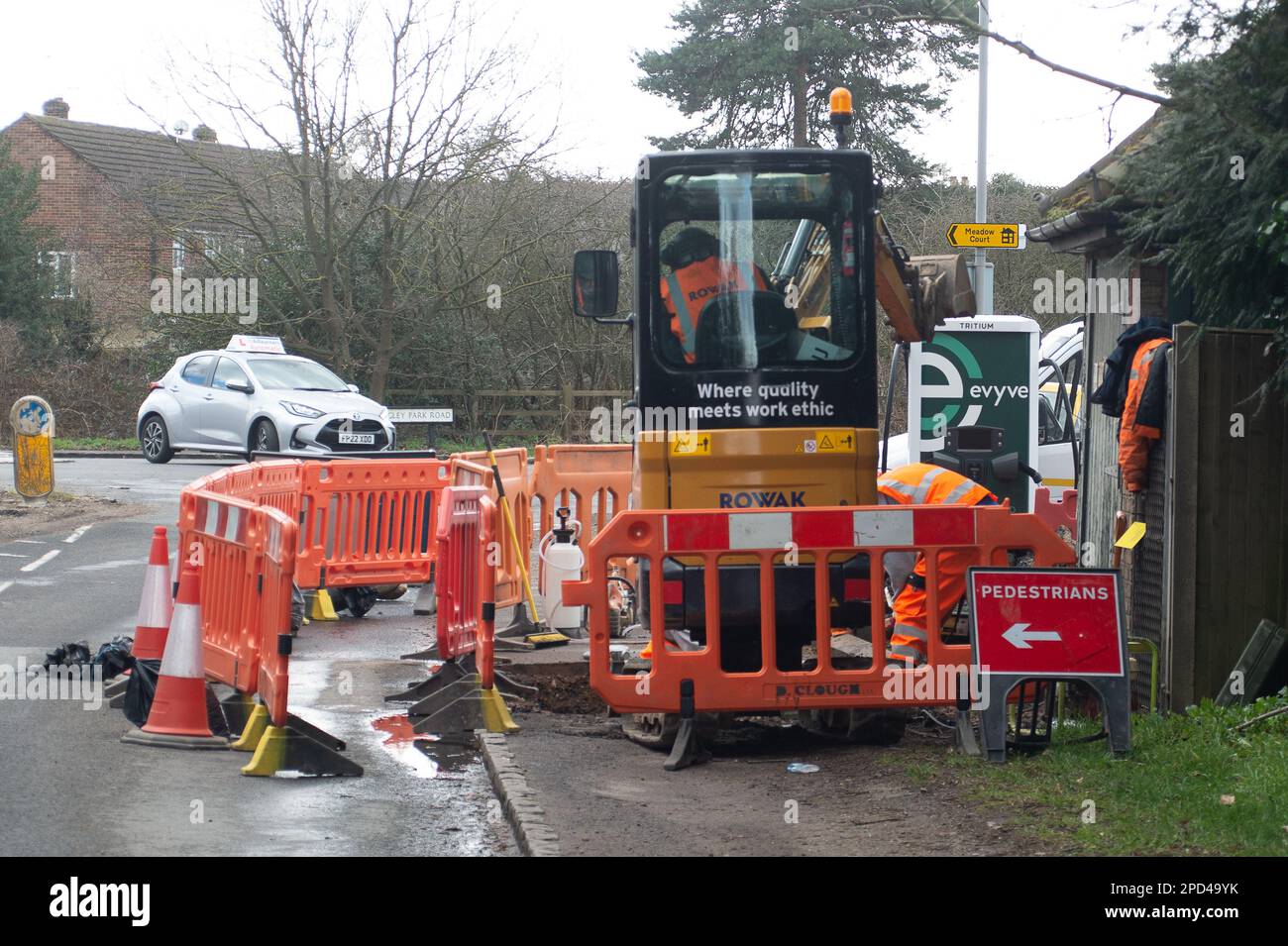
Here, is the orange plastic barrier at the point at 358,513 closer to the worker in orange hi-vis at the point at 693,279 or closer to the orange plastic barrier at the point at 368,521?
the orange plastic barrier at the point at 368,521

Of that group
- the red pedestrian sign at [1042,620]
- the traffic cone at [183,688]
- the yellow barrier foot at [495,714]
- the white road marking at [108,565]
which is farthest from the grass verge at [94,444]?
the red pedestrian sign at [1042,620]

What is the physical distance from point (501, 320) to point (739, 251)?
2547cm

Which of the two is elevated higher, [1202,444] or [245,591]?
[1202,444]

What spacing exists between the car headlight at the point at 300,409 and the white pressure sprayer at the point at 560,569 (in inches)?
453

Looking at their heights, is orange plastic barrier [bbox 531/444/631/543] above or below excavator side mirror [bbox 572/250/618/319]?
below

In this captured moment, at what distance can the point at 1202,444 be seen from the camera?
8.42m

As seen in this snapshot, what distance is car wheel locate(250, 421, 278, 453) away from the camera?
75.9ft

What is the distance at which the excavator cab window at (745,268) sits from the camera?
829cm

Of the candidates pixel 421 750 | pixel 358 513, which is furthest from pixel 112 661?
pixel 358 513

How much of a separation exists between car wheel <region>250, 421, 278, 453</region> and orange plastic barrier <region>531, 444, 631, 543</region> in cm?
1074

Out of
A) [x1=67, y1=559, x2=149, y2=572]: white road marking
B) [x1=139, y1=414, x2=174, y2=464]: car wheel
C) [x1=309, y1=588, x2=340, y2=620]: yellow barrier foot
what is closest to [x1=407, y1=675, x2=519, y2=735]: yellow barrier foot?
[x1=309, y1=588, x2=340, y2=620]: yellow barrier foot

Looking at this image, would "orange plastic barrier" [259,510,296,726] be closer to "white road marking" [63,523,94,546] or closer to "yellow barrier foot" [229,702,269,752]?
"yellow barrier foot" [229,702,269,752]

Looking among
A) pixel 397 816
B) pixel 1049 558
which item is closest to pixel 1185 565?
pixel 1049 558

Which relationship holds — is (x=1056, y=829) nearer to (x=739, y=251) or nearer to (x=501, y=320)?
(x=739, y=251)
